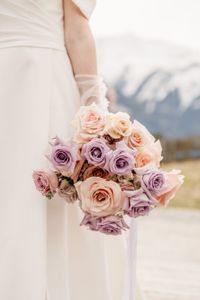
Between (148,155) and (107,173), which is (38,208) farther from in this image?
(148,155)

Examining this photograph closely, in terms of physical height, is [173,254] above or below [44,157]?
below

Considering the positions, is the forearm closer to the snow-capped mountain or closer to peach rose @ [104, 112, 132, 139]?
peach rose @ [104, 112, 132, 139]

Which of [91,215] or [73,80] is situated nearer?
[91,215]

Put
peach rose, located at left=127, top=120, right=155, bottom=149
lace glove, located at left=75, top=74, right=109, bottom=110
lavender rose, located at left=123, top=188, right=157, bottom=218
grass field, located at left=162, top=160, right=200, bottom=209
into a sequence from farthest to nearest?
grass field, located at left=162, top=160, right=200, bottom=209
lace glove, located at left=75, top=74, right=109, bottom=110
peach rose, located at left=127, top=120, right=155, bottom=149
lavender rose, located at left=123, top=188, right=157, bottom=218

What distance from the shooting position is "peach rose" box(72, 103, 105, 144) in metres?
2.10

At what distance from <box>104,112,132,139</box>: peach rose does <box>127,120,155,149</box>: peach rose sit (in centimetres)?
2

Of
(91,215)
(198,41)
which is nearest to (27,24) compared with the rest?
(91,215)

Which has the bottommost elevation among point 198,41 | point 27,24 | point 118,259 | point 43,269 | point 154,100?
point 154,100

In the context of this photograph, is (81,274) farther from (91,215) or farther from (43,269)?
(91,215)

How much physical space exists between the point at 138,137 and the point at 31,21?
54 centimetres

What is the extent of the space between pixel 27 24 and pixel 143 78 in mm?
12041

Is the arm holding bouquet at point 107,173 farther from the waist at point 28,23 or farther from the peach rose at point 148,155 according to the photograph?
the waist at point 28,23

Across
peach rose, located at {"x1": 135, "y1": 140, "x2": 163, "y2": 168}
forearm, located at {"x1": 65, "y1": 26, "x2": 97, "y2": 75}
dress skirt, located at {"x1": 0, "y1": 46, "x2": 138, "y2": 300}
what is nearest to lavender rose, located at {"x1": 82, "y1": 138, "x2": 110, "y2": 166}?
peach rose, located at {"x1": 135, "y1": 140, "x2": 163, "y2": 168}

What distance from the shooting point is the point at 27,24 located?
7.59 ft
